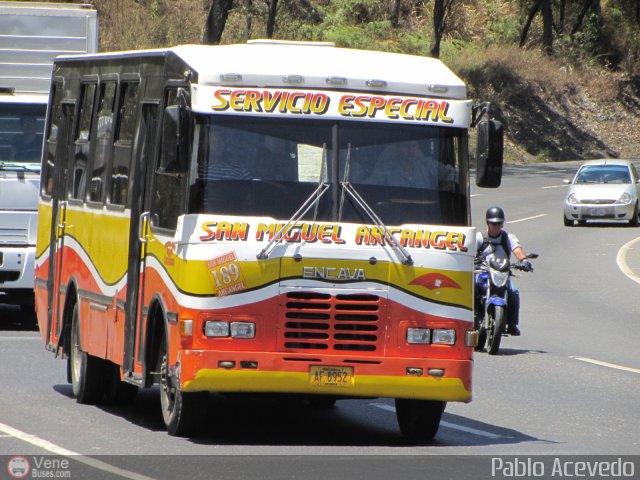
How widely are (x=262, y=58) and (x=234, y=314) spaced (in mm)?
1869

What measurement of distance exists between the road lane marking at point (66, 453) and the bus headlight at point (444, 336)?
243 cm

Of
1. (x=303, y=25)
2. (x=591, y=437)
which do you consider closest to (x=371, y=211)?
(x=591, y=437)

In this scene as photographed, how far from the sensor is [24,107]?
714 inches

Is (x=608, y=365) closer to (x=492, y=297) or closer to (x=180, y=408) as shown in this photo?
(x=492, y=297)

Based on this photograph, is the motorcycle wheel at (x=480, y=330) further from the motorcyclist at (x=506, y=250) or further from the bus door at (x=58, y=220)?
the bus door at (x=58, y=220)

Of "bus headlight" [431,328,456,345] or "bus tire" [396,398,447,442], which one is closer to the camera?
"bus headlight" [431,328,456,345]

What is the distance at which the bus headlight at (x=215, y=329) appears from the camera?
995 centimetres

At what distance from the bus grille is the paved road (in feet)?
2.35

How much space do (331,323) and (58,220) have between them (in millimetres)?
4501

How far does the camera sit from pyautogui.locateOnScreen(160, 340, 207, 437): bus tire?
10.2 metres

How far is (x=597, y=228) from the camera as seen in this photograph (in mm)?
39250

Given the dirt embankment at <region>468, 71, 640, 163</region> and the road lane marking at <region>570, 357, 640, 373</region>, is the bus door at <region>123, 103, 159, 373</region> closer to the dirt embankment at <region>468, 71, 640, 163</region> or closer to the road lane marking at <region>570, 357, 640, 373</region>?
the road lane marking at <region>570, 357, 640, 373</region>
